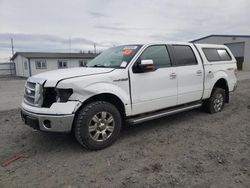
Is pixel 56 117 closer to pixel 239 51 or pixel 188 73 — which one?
pixel 188 73

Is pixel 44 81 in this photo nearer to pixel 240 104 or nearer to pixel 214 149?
pixel 214 149

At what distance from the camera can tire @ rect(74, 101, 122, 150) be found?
3.46m

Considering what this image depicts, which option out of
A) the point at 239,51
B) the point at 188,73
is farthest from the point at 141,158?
the point at 239,51

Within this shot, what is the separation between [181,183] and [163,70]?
2388 mm

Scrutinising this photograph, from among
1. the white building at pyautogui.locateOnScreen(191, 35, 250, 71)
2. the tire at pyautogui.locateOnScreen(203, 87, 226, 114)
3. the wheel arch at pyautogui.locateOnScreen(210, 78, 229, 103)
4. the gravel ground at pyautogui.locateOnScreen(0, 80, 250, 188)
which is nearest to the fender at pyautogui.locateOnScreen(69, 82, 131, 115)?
the gravel ground at pyautogui.locateOnScreen(0, 80, 250, 188)

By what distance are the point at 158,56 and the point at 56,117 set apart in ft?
8.07

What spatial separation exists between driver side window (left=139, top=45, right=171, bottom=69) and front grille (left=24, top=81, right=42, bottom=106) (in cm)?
199

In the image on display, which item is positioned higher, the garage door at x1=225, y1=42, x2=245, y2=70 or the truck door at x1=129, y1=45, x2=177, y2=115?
the garage door at x1=225, y1=42, x2=245, y2=70

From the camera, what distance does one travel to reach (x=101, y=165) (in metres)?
3.22

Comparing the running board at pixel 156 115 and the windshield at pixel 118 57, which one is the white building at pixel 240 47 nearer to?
the running board at pixel 156 115

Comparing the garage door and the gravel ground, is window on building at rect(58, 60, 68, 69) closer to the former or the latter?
the garage door

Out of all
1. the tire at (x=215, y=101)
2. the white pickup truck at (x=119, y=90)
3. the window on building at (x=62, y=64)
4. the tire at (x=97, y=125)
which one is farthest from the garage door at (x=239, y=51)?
the tire at (x=97, y=125)

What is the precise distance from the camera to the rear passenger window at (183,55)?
4809 millimetres

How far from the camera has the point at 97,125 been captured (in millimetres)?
3662
